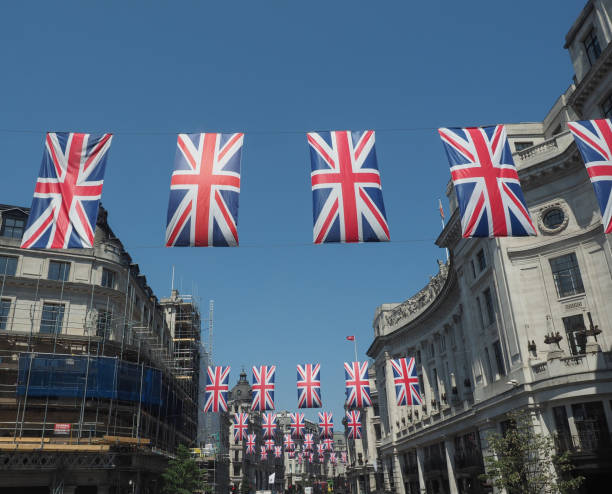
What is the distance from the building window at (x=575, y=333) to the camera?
28.3 m

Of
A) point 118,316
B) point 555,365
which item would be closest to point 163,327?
point 118,316

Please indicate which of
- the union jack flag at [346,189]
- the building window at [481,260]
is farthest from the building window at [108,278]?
the union jack flag at [346,189]

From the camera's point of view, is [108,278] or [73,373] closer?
[73,373]

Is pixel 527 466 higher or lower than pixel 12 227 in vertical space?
lower

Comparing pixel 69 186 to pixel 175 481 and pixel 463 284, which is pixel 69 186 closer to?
pixel 463 284

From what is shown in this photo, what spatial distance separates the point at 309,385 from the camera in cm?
4281

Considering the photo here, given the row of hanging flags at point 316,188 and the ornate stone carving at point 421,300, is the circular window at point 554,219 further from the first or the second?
the ornate stone carving at point 421,300

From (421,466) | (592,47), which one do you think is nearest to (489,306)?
(592,47)

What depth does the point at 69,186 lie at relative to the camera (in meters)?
17.9

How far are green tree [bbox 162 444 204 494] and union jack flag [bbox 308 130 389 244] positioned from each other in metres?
37.0

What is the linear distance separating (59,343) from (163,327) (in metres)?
22.5

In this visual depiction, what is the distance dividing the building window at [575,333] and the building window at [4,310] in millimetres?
37349

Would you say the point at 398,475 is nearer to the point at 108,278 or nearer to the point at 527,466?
the point at 527,466

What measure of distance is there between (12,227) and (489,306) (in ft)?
117
